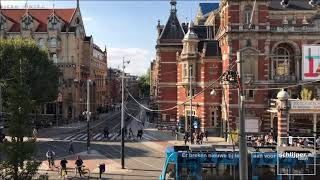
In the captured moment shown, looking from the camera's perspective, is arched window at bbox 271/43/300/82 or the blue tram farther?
arched window at bbox 271/43/300/82

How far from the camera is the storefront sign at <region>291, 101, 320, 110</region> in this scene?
155ft

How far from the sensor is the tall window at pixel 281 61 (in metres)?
56.6

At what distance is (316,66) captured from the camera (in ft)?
67.1

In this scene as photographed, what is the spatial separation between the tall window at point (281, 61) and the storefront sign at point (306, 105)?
911 centimetres

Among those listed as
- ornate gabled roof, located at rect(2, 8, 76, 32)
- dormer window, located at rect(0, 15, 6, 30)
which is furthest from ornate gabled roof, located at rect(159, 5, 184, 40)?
dormer window, located at rect(0, 15, 6, 30)

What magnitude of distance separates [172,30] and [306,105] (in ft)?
104

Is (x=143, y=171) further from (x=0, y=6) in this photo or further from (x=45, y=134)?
(x=0, y=6)

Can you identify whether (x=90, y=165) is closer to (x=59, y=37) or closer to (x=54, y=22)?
(x=59, y=37)

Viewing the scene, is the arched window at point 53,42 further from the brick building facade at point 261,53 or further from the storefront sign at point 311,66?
the storefront sign at point 311,66

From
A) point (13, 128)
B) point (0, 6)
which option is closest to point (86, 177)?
point (13, 128)

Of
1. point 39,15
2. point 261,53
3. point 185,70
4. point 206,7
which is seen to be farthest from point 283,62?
point 39,15

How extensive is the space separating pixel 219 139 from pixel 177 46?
21.5 m

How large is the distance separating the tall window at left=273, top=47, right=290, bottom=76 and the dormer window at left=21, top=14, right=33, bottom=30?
51.7m

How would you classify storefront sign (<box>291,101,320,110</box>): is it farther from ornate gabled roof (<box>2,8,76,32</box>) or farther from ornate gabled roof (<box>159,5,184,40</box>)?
ornate gabled roof (<box>2,8,76,32</box>)
